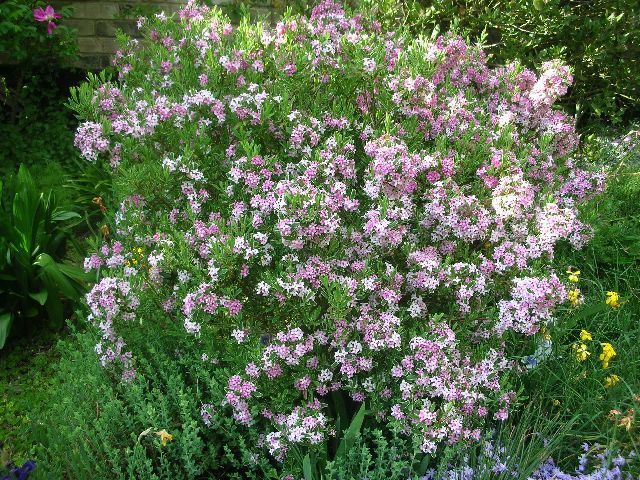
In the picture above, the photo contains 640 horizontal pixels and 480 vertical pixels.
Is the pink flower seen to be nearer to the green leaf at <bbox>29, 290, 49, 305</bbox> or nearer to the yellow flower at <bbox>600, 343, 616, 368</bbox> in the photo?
the green leaf at <bbox>29, 290, 49, 305</bbox>

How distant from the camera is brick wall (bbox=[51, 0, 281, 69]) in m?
6.75

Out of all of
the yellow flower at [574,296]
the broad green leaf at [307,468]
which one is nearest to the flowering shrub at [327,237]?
the broad green leaf at [307,468]

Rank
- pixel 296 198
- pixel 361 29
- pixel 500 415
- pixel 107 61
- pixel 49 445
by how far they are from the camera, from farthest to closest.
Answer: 1. pixel 107 61
2. pixel 361 29
3. pixel 49 445
4. pixel 500 415
5. pixel 296 198

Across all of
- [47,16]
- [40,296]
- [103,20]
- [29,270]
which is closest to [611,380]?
[40,296]

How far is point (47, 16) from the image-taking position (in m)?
5.83

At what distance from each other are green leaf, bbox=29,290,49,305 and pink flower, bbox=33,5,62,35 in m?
2.96

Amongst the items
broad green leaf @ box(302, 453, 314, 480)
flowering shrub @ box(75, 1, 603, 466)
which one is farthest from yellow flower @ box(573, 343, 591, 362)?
broad green leaf @ box(302, 453, 314, 480)

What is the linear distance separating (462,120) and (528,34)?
111 inches

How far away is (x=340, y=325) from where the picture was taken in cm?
251

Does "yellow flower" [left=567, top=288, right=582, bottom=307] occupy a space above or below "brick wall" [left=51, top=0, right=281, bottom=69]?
below

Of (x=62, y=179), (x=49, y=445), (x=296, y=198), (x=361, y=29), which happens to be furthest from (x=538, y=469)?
(x=62, y=179)

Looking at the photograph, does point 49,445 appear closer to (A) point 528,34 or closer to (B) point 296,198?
(B) point 296,198

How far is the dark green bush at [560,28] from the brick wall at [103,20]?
1892 mm

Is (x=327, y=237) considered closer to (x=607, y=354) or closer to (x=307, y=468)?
(x=307, y=468)
